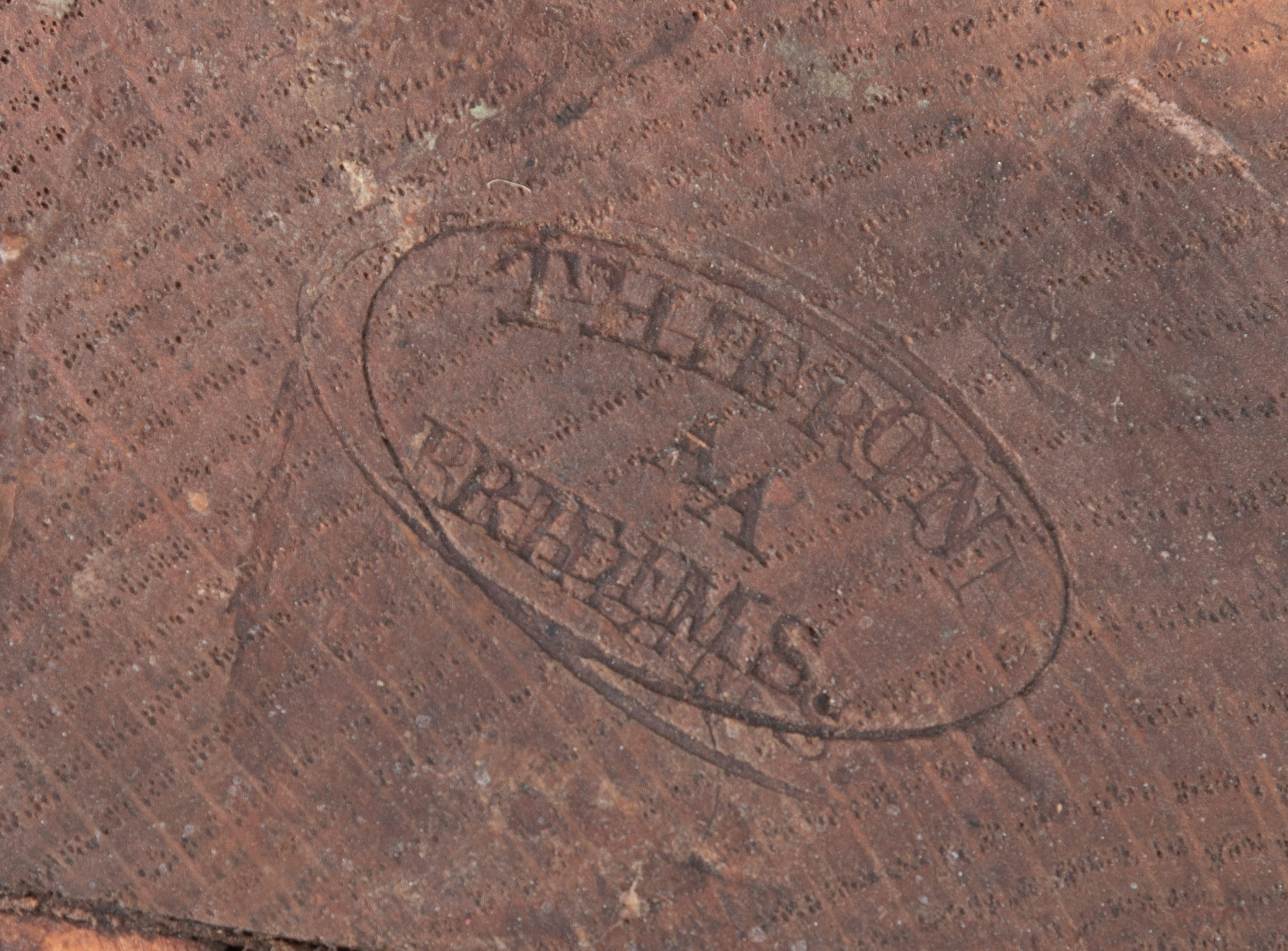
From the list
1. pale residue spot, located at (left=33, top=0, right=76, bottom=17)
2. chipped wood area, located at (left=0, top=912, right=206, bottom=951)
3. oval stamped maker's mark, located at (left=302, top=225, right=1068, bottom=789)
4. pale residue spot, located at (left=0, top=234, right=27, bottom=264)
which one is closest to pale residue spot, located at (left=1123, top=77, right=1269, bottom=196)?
oval stamped maker's mark, located at (left=302, top=225, right=1068, bottom=789)

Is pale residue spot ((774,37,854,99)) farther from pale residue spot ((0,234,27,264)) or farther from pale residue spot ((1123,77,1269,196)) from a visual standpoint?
pale residue spot ((0,234,27,264))

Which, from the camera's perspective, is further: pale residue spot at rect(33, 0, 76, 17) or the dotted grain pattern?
pale residue spot at rect(33, 0, 76, 17)

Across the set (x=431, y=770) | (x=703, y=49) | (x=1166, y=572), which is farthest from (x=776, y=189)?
(x=431, y=770)

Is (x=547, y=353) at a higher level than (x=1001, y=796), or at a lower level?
higher

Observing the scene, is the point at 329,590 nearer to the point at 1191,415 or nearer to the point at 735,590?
the point at 735,590

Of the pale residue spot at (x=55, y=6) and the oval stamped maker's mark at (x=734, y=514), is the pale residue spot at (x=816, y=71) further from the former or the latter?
the pale residue spot at (x=55, y=6)

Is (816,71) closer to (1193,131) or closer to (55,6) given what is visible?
(1193,131)
